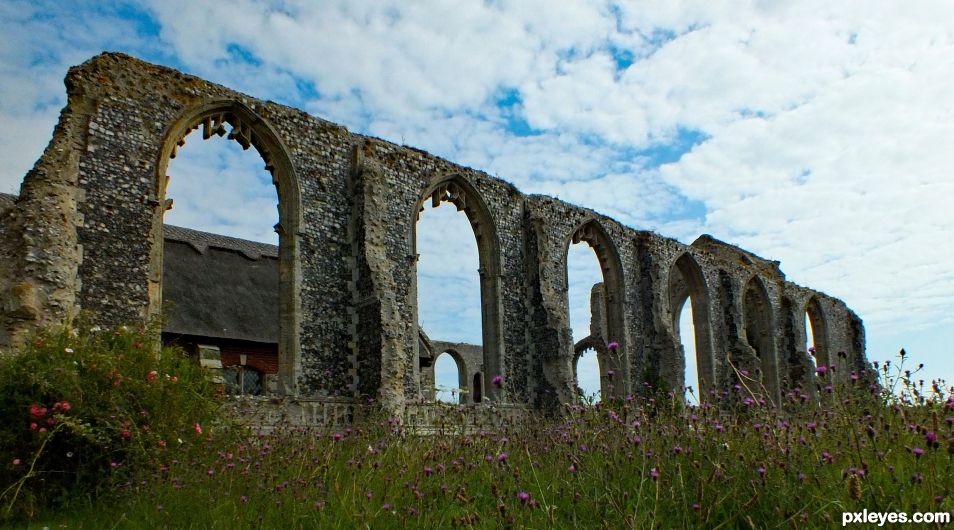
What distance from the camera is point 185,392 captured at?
7738 mm

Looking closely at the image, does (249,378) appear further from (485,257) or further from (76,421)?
(76,421)

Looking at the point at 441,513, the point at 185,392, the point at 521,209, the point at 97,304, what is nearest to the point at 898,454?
the point at 441,513

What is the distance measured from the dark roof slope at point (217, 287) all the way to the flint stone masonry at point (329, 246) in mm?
7253

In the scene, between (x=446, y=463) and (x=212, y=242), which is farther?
(x=212, y=242)

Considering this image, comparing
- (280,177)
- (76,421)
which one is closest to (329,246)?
(280,177)

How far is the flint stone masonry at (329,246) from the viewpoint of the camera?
1151cm

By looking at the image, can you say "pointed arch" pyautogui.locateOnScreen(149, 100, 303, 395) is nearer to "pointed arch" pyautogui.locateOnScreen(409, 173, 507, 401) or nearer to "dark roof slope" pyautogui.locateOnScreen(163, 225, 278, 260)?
"pointed arch" pyautogui.locateOnScreen(409, 173, 507, 401)

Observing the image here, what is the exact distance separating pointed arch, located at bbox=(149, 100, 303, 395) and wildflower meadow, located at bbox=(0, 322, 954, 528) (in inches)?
225

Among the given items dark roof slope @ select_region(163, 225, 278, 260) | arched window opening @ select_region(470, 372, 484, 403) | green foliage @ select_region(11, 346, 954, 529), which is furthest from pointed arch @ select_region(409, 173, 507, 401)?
arched window opening @ select_region(470, 372, 484, 403)

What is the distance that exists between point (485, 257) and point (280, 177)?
5725 millimetres

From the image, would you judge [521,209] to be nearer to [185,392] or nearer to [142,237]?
[142,237]

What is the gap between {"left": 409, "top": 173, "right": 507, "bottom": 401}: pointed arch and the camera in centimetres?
1812

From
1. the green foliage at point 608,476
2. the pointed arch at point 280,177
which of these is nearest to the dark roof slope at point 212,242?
the pointed arch at point 280,177

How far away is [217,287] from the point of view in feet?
76.7
